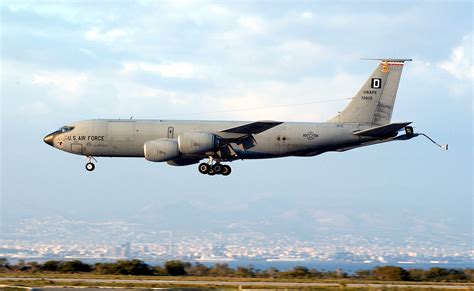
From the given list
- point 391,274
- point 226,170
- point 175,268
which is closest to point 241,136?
point 226,170

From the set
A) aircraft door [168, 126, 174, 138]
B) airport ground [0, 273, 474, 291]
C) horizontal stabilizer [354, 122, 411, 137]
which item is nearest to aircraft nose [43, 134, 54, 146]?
aircraft door [168, 126, 174, 138]

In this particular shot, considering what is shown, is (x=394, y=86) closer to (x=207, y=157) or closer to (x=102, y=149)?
(x=207, y=157)

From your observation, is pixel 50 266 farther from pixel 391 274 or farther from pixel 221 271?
pixel 391 274

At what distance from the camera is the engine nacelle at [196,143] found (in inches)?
2270

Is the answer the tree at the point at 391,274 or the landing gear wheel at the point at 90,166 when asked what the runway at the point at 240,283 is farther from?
the landing gear wheel at the point at 90,166

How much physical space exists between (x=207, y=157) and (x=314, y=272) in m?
11.5

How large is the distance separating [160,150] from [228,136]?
4.88 meters

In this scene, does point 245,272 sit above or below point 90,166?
below

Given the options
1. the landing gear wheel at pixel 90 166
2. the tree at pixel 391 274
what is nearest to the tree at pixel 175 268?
the landing gear wheel at pixel 90 166

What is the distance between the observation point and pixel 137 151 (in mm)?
59906

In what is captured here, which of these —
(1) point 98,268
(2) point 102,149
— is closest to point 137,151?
(2) point 102,149

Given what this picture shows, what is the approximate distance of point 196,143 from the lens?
57656mm

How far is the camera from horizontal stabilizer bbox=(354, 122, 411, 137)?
56.5 meters

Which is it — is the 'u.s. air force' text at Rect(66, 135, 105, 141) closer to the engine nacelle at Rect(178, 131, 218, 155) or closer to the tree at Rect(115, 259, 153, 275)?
the engine nacelle at Rect(178, 131, 218, 155)
